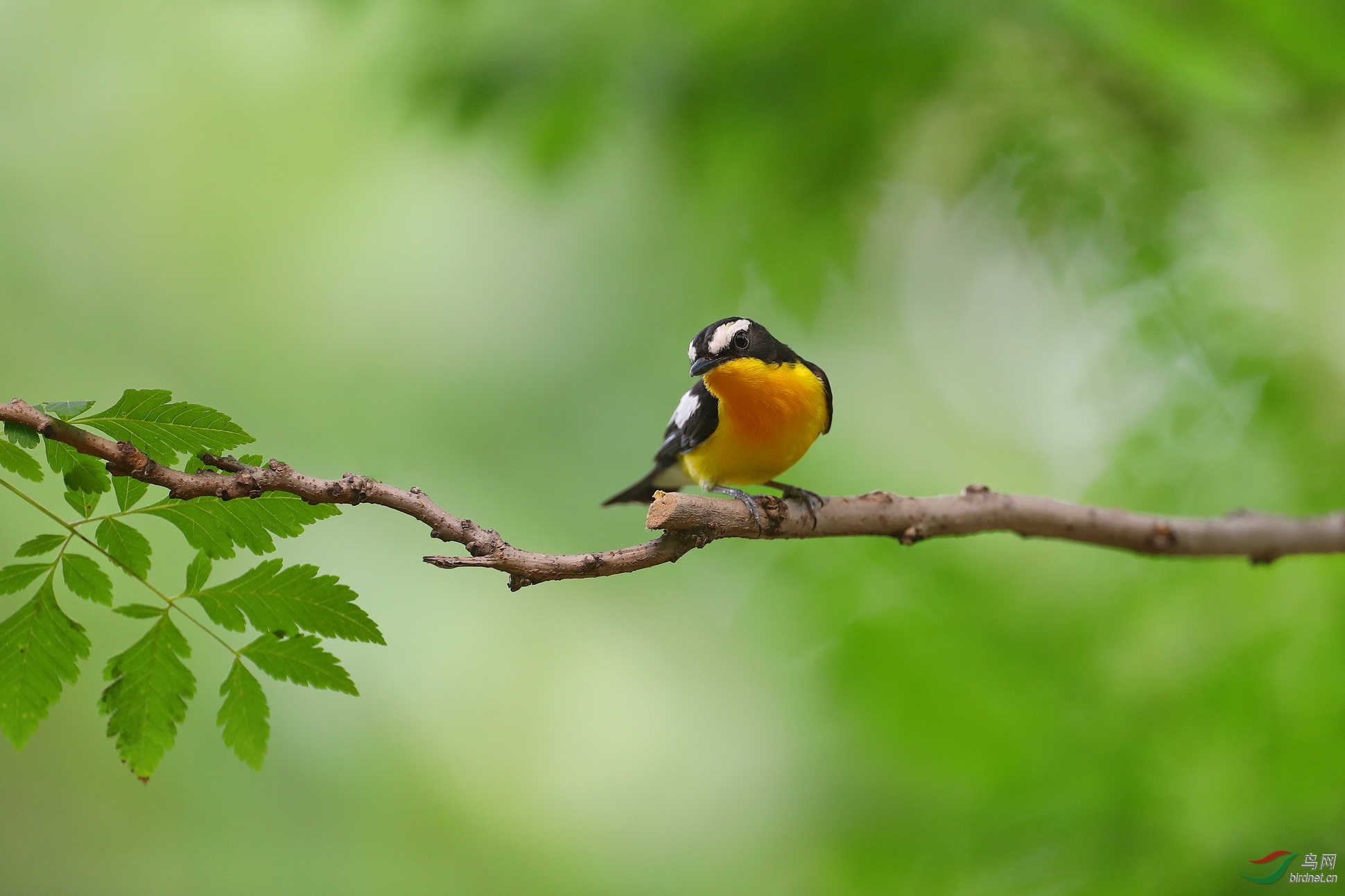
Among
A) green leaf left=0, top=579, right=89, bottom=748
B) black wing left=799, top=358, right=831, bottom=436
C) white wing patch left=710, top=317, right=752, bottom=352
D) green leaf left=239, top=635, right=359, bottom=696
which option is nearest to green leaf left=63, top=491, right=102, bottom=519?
green leaf left=0, top=579, right=89, bottom=748

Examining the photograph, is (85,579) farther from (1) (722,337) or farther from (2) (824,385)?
(2) (824,385)

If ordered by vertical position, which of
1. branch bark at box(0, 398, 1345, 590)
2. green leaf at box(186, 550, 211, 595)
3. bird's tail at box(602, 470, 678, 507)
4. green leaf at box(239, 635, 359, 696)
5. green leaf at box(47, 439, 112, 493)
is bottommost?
green leaf at box(239, 635, 359, 696)

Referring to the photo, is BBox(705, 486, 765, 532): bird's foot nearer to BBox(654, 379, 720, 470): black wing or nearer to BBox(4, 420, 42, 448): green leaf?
BBox(654, 379, 720, 470): black wing

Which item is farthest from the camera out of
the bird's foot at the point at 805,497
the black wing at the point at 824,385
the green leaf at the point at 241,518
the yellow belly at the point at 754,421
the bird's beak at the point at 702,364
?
the black wing at the point at 824,385

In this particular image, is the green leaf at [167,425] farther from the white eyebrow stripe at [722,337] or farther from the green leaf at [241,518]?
the white eyebrow stripe at [722,337]

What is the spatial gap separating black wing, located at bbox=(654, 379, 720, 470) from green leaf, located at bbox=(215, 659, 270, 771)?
1.28 meters

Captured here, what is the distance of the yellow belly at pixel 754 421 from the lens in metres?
2.24

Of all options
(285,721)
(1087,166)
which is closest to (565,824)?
(285,721)

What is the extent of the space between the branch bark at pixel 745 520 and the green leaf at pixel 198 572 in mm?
99

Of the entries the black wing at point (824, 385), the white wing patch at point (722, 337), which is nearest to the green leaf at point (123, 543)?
the white wing patch at point (722, 337)

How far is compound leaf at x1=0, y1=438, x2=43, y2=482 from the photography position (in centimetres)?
115

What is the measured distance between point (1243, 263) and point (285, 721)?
16.6ft

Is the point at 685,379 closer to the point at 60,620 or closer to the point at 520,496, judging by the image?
the point at 520,496

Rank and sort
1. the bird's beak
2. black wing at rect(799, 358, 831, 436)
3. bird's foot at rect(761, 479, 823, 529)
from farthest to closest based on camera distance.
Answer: black wing at rect(799, 358, 831, 436)
the bird's beak
bird's foot at rect(761, 479, 823, 529)
